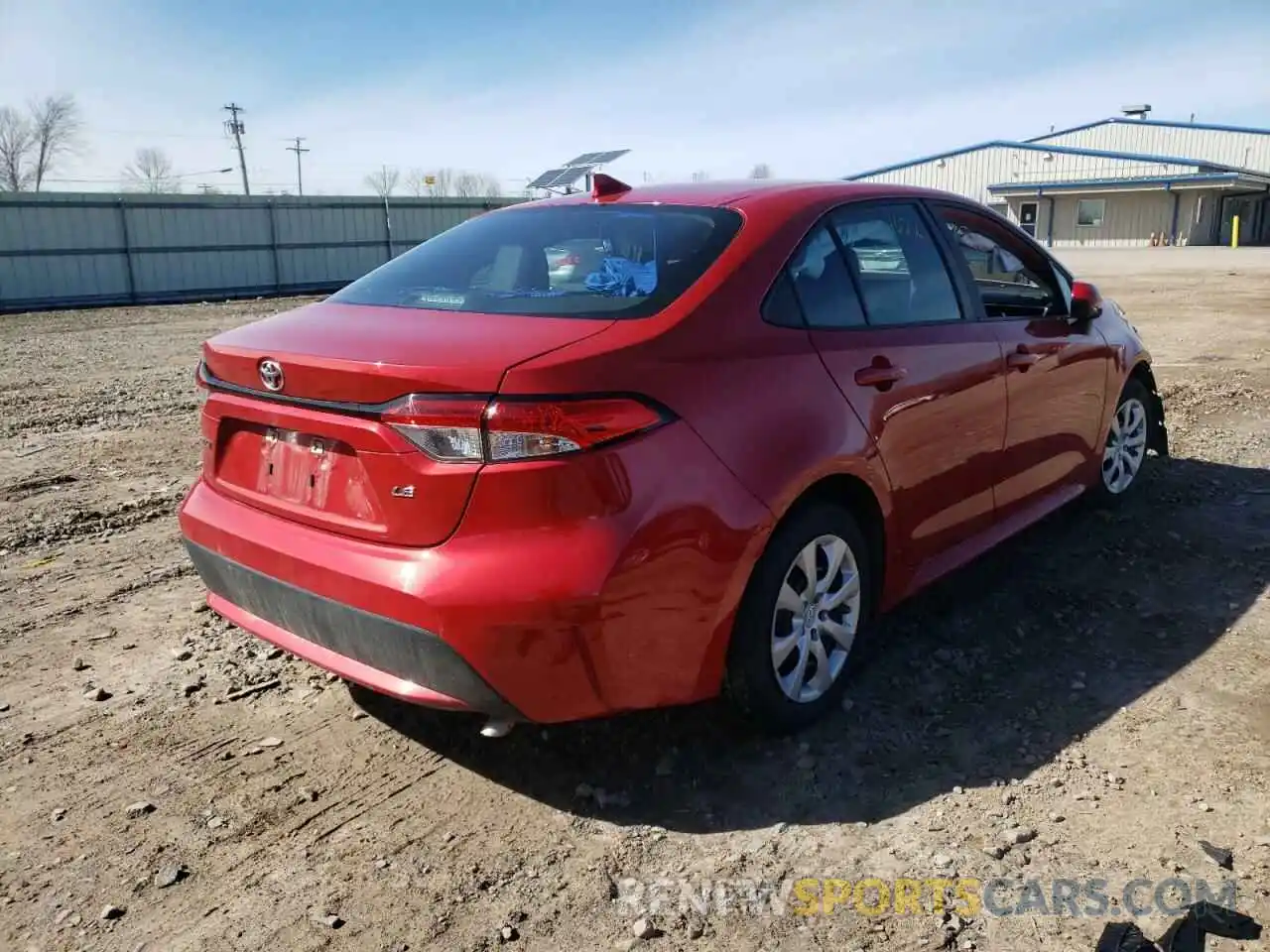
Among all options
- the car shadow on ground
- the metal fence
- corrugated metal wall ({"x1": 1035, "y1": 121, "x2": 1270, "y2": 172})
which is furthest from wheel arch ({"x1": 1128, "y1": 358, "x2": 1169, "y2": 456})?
corrugated metal wall ({"x1": 1035, "y1": 121, "x2": 1270, "y2": 172})

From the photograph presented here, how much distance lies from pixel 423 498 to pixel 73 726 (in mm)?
1662

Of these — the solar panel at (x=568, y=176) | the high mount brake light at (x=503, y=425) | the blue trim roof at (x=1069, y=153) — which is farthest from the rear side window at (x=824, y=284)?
the blue trim roof at (x=1069, y=153)

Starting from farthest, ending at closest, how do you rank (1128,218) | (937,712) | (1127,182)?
(1128,218), (1127,182), (937,712)

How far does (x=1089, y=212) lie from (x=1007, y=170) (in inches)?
202

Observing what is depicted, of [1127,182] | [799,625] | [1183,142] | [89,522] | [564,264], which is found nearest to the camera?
[799,625]

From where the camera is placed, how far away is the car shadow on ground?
295 cm

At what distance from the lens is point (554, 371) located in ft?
8.11

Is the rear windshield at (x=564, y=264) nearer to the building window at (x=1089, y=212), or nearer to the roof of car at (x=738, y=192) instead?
the roof of car at (x=738, y=192)

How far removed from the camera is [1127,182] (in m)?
45.9

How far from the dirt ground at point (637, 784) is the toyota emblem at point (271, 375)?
3.73 ft

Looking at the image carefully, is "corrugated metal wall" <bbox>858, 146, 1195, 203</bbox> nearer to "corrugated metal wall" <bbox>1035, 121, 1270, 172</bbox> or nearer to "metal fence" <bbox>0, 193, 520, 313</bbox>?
"corrugated metal wall" <bbox>1035, 121, 1270, 172</bbox>

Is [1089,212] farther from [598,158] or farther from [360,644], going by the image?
[360,644]

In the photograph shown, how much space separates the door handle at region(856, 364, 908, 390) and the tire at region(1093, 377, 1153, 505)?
2.26 meters

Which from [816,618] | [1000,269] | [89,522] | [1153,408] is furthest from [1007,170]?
[816,618]
